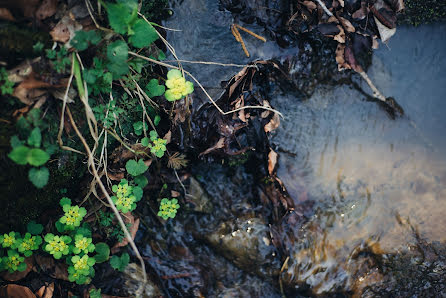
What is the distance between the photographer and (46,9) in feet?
6.50

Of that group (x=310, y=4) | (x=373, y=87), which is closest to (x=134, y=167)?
(x=310, y=4)

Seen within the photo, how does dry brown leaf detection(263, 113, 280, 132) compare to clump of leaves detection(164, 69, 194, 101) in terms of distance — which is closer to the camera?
clump of leaves detection(164, 69, 194, 101)

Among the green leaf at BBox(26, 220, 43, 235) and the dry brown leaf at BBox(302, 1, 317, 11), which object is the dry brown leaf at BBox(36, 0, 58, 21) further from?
the dry brown leaf at BBox(302, 1, 317, 11)

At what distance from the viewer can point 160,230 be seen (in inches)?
115

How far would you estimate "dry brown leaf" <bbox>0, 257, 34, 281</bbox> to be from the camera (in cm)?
250

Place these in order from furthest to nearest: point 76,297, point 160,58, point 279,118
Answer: point 279,118 < point 76,297 < point 160,58

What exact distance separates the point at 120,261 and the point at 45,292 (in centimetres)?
62

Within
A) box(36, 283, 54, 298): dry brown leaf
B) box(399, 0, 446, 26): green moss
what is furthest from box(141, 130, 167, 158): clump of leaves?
box(399, 0, 446, 26): green moss

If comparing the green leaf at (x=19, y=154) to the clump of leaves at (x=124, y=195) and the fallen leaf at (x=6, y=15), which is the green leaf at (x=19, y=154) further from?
the fallen leaf at (x=6, y=15)

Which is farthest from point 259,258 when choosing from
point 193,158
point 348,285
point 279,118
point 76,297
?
point 76,297

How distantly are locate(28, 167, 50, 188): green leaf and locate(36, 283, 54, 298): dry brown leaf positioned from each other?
1.10 meters

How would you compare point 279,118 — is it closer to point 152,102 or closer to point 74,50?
point 152,102

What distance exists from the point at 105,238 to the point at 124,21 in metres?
1.74

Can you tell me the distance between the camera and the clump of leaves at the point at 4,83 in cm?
190
